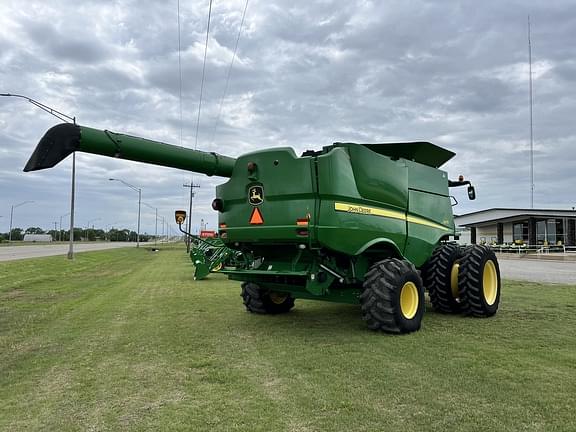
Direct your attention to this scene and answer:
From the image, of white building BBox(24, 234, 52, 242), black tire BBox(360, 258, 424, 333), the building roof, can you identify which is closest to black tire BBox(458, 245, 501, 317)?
black tire BBox(360, 258, 424, 333)

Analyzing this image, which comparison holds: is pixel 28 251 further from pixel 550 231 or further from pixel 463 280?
pixel 550 231

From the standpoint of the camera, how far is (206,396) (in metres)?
4.30

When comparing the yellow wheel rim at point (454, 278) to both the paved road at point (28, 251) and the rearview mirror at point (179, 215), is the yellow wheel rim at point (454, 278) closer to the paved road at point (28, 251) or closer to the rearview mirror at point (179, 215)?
the rearview mirror at point (179, 215)

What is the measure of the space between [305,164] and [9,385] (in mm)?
4250

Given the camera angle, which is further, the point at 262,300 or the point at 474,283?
the point at 262,300

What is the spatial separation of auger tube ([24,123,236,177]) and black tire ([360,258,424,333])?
2947mm

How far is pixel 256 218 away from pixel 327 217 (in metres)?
1.16

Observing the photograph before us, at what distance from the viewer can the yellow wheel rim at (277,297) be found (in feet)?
29.1

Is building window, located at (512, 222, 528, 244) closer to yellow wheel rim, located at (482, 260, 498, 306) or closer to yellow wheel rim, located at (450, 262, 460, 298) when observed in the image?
yellow wheel rim, located at (482, 260, 498, 306)

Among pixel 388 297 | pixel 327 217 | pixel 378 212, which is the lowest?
pixel 388 297

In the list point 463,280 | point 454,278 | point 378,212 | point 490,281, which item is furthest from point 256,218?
point 490,281

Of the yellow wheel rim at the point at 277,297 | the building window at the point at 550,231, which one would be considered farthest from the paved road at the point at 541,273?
the building window at the point at 550,231

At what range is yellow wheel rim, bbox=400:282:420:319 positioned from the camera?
7.11 meters

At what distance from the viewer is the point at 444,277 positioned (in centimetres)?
870
